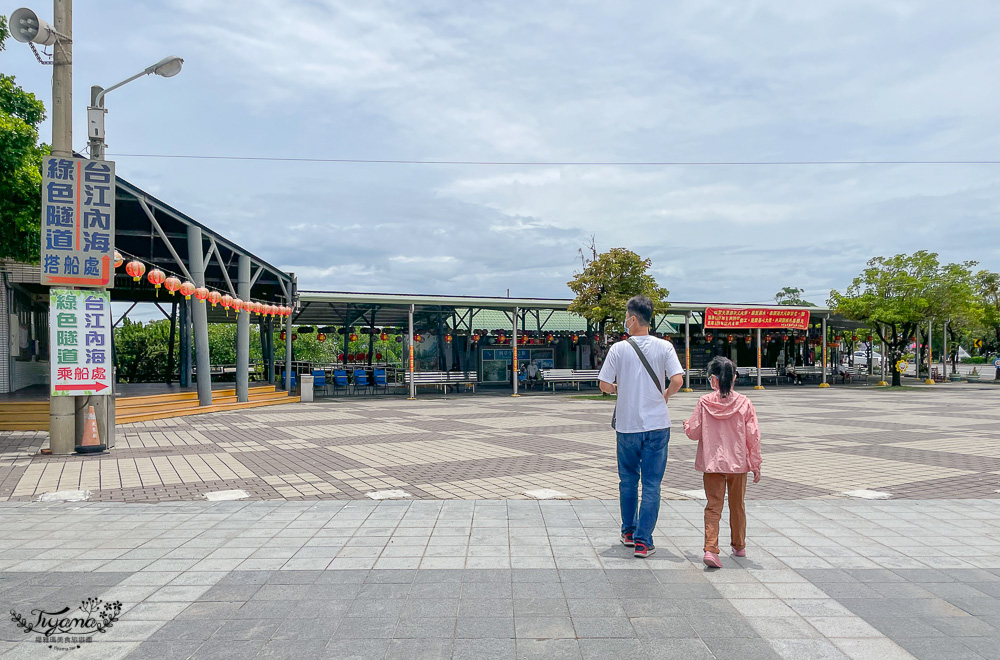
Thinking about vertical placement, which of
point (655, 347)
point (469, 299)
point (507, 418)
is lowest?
point (507, 418)

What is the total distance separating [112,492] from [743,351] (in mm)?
36519

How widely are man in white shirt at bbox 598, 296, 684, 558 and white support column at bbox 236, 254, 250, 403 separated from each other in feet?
53.1

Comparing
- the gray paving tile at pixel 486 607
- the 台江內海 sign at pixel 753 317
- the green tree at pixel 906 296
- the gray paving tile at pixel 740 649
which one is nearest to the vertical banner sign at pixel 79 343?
the gray paving tile at pixel 486 607

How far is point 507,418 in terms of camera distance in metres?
16.1

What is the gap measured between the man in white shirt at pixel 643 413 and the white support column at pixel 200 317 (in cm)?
1423

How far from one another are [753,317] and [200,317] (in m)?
23.2

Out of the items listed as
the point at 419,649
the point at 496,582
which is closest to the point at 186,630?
the point at 419,649

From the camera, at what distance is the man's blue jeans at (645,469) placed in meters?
4.69

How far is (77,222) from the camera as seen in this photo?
408 inches

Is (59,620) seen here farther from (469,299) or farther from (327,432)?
(469,299)

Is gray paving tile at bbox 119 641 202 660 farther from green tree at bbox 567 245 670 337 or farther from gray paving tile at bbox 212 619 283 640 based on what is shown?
green tree at bbox 567 245 670 337

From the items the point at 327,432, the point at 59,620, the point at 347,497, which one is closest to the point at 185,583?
the point at 59,620

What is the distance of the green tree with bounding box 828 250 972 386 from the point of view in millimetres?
30188

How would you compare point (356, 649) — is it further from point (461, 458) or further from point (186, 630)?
point (461, 458)
